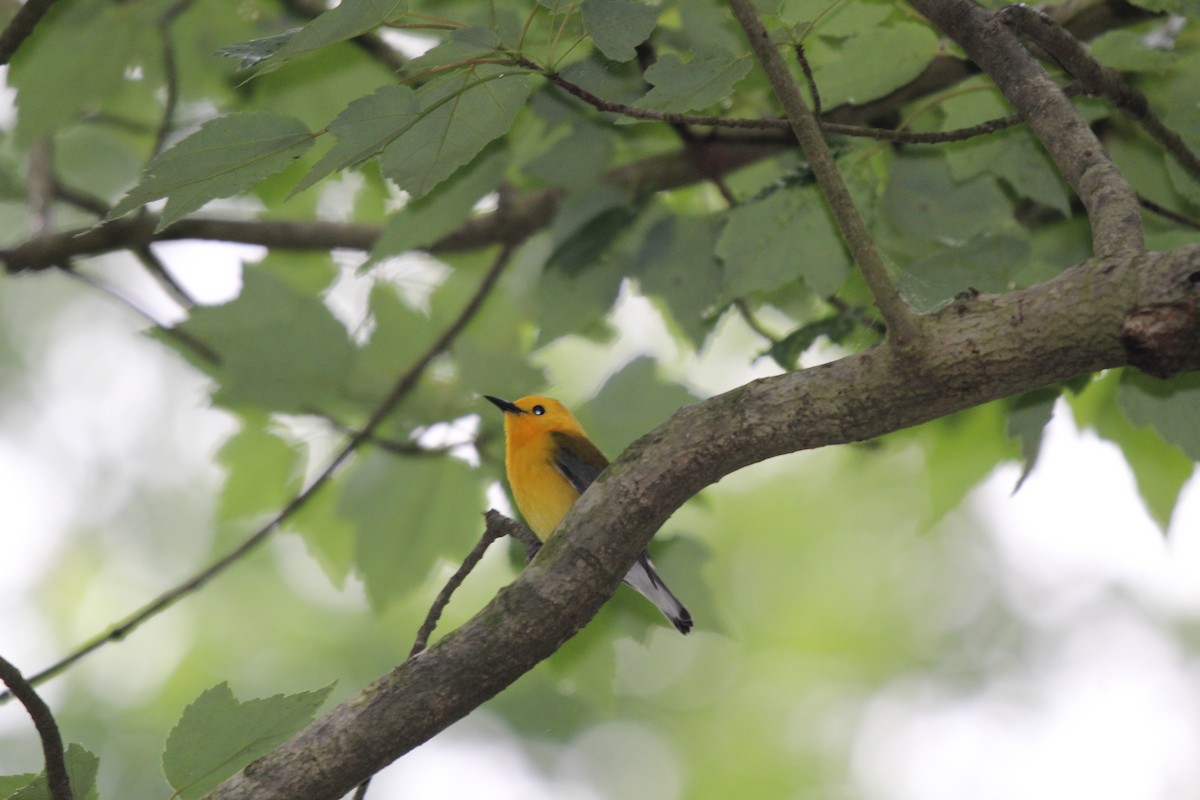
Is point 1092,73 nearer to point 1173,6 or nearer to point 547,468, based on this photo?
point 1173,6

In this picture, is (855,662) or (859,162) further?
(855,662)

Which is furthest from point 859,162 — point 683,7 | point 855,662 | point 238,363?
point 855,662

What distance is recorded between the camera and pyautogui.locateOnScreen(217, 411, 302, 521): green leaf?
4.38 metres

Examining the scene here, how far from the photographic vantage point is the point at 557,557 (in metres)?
2.19

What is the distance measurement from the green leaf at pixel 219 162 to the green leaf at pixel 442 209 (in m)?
1.40

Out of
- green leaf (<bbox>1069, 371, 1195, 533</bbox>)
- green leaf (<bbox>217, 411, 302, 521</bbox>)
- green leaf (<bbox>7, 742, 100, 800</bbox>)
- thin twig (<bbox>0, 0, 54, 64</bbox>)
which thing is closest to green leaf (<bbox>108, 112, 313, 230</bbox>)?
green leaf (<bbox>7, 742, 100, 800</bbox>)

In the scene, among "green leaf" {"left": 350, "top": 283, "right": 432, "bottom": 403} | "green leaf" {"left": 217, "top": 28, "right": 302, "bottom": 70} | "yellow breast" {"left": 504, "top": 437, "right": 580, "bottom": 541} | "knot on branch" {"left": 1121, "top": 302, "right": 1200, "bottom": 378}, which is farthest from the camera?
"yellow breast" {"left": 504, "top": 437, "right": 580, "bottom": 541}

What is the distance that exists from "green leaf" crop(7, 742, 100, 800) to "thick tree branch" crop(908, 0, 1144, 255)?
2269 millimetres

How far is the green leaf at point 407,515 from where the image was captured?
403cm

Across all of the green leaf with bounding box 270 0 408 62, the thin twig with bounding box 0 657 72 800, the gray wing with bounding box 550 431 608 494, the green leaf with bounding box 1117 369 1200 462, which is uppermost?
the green leaf with bounding box 270 0 408 62

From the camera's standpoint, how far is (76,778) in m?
2.20

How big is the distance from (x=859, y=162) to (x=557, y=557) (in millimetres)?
1810

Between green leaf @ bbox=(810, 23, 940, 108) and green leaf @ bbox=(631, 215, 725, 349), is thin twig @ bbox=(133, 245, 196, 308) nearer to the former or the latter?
green leaf @ bbox=(631, 215, 725, 349)

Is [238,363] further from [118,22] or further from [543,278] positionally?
[118,22]
